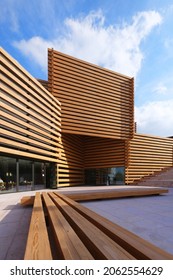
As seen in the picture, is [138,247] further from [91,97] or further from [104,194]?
[91,97]

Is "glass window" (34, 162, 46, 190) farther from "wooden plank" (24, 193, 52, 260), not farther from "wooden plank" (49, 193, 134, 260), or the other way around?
"wooden plank" (49, 193, 134, 260)

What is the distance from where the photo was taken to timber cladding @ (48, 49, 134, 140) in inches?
691

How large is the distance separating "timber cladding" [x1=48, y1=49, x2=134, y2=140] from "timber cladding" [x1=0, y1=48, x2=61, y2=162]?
4.96ft

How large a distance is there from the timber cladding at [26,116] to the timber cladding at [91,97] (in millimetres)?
1511

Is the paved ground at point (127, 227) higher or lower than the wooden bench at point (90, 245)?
lower

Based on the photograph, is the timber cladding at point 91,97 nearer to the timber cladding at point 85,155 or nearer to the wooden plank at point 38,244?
the timber cladding at point 85,155

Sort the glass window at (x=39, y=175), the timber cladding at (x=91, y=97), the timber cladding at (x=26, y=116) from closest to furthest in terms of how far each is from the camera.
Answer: the timber cladding at (x=26, y=116)
the glass window at (x=39, y=175)
the timber cladding at (x=91, y=97)

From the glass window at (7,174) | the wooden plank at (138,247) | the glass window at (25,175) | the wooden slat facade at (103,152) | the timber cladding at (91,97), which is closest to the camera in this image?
the wooden plank at (138,247)

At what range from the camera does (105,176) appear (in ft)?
72.8

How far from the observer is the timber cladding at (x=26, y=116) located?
36.1ft

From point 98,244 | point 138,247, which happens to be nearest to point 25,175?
point 98,244

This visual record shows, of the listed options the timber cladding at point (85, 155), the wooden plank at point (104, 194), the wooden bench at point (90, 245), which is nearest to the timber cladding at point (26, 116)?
the timber cladding at point (85, 155)

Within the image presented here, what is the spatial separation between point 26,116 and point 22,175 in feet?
12.7
